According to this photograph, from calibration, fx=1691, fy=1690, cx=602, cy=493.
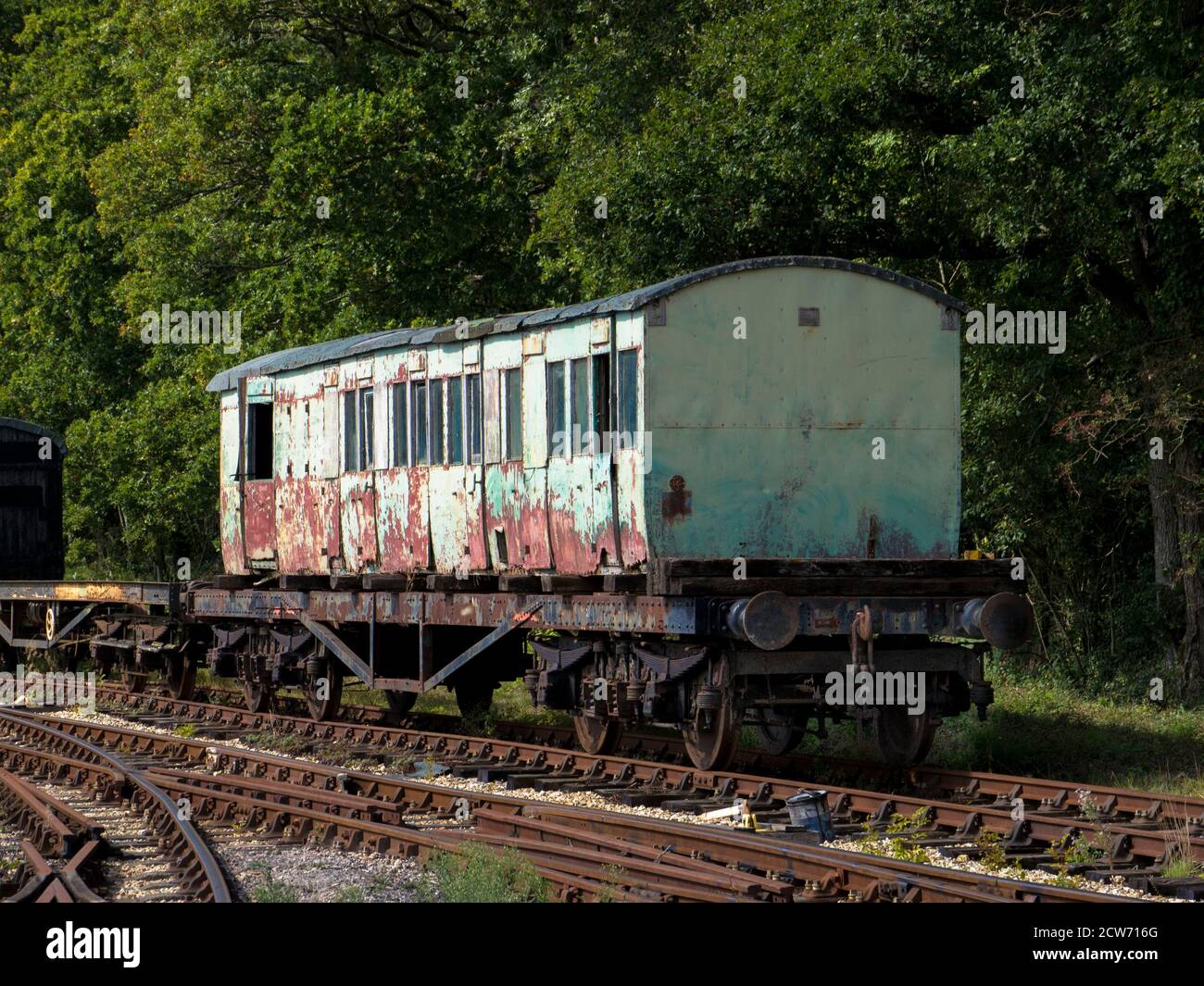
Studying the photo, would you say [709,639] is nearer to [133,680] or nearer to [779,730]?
[779,730]

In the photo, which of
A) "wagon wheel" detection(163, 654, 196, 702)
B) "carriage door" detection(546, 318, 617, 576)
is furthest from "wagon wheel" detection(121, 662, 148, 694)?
"carriage door" detection(546, 318, 617, 576)

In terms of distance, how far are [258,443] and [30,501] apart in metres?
8.50

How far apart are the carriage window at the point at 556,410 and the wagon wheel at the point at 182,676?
9.11m

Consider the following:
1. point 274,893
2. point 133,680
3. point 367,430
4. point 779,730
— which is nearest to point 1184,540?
point 779,730

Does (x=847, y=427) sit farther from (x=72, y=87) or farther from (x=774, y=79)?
(x=72, y=87)

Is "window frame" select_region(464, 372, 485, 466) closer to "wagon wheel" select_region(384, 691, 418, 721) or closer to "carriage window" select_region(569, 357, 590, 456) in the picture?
"carriage window" select_region(569, 357, 590, 456)

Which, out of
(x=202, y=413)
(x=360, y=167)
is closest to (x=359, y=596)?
(x=360, y=167)

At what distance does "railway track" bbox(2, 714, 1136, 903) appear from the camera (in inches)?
332

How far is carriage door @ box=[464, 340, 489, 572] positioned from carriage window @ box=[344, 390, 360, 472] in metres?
2.21

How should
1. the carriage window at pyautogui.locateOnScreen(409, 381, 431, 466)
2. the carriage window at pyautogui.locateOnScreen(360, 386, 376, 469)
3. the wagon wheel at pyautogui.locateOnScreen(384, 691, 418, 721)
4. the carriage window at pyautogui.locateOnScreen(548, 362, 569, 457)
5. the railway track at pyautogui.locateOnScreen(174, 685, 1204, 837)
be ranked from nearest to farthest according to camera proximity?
the railway track at pyautogui.locateOnScreen(174, 685, 1204, 837)
the carriage window at pyautogui.locateOnScreen(548, 362, 569, 457)
the carriage window at pyautogui.locateOnScreen(409, 381, 431, 466)
the carriage window at pyautogui.locateOnScreen(360, 386, 376, 469)
the wagon wheel at pyautogui.locateOnScreen(384, 691, 418, 721)

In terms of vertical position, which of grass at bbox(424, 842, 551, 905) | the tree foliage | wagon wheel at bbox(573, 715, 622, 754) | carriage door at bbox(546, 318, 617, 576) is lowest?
grass at bbox(424, 842, 551, 905)

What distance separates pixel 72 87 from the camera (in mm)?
41250

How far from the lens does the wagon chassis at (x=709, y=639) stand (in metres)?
12.7

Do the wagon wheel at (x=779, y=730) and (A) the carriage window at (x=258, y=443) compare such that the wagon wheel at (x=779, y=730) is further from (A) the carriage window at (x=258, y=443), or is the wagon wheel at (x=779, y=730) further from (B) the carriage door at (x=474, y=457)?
(A) the carriage window at (x=258, y=443)
